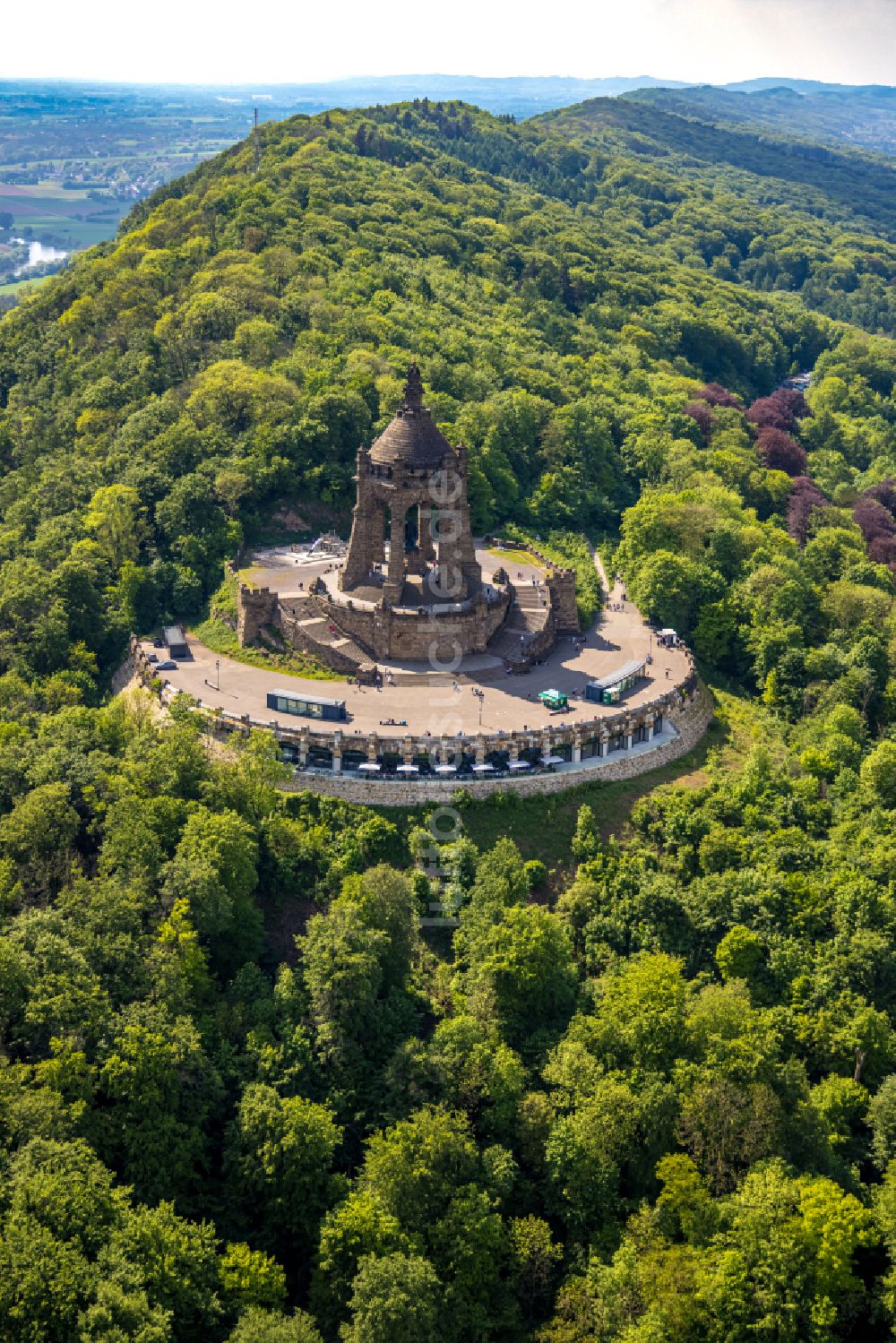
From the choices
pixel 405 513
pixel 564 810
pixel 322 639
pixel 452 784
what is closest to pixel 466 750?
pixel 452 784

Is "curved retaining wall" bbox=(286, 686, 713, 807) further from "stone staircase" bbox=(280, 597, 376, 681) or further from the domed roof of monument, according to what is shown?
the domed roof of monument

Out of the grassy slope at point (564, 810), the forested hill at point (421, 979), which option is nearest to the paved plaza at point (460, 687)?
the grassy slope at point (564, 810)

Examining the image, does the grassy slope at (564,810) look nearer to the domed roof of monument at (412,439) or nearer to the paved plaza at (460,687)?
the paved plaza at (460,687)

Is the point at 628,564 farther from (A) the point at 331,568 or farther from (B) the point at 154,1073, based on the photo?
(B) the point at 154,1073

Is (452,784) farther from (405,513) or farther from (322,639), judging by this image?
(405,513)

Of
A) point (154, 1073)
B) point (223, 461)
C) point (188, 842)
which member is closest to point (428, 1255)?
point (154, 1073)

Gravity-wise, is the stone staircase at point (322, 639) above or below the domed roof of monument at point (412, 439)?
below
